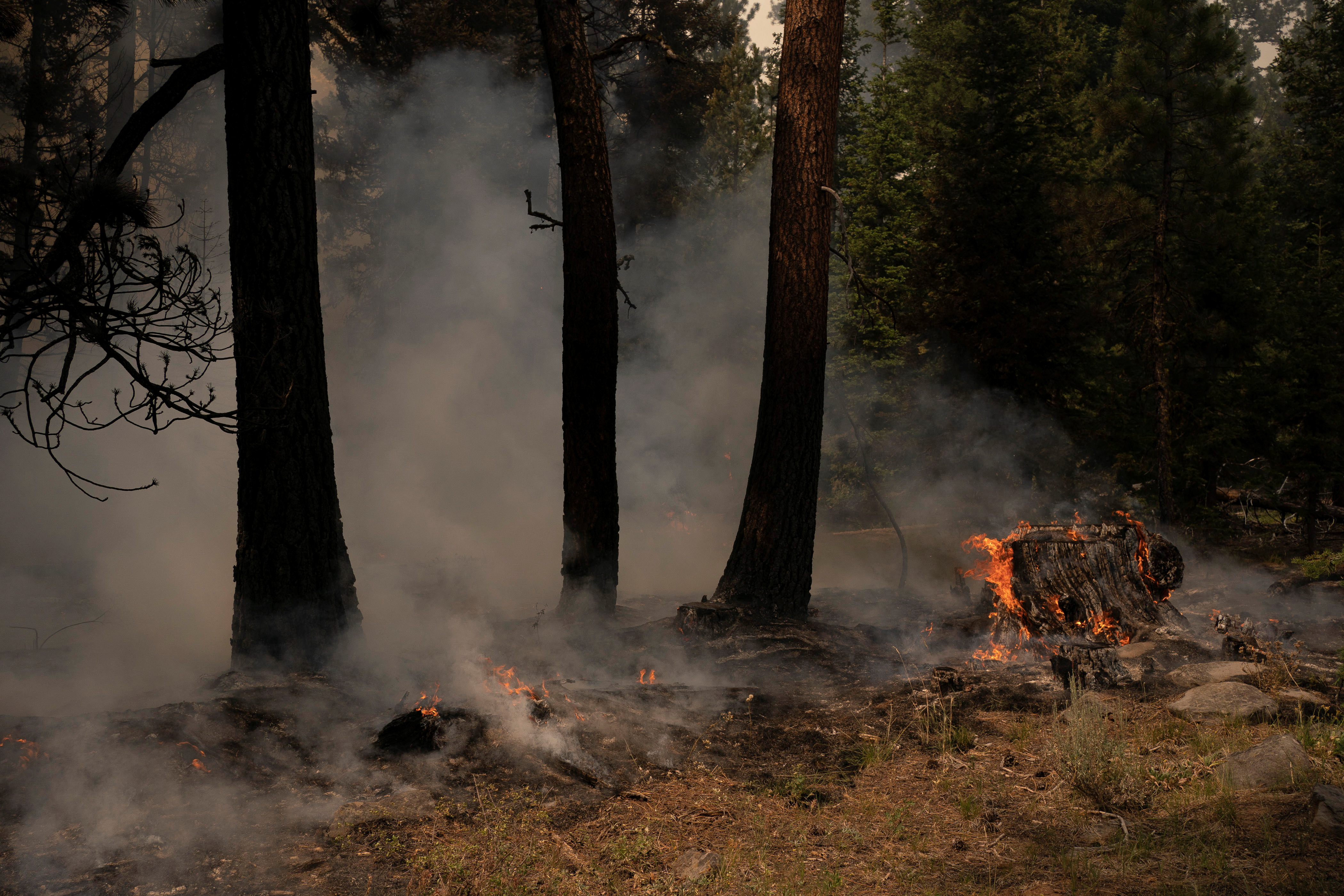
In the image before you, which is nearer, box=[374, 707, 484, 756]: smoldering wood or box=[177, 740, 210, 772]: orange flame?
box=[177, 740, 210, 772]: orange flame

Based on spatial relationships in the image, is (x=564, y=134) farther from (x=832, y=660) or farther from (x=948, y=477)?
(x=948, y=477)

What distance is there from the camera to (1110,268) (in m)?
12.6

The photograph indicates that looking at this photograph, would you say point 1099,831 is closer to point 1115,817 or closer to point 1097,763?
point 1115,817

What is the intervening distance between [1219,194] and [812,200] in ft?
26.1

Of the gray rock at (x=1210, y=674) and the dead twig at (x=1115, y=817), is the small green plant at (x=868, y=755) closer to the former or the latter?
the dead twig at (x=1115, y=817)

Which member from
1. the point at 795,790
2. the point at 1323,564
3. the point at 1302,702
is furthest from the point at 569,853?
the point at 1323,564

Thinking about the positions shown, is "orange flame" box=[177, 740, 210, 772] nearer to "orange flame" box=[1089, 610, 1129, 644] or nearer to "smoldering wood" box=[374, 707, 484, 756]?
"smoldering wood" box=[374, 707, 484, 756]

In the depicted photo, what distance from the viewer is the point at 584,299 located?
298 inches

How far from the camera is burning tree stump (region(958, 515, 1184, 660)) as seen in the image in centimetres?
715

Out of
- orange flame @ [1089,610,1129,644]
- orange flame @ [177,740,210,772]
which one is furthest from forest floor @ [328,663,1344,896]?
orange flame @ [1089,610,1129,644]

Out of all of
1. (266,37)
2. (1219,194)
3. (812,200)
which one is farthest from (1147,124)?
(266,37)

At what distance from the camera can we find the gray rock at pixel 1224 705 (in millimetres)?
4805

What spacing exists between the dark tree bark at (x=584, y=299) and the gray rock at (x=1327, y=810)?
5336mm

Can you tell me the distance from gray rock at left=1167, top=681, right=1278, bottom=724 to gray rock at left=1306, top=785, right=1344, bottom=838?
4.50 ft
